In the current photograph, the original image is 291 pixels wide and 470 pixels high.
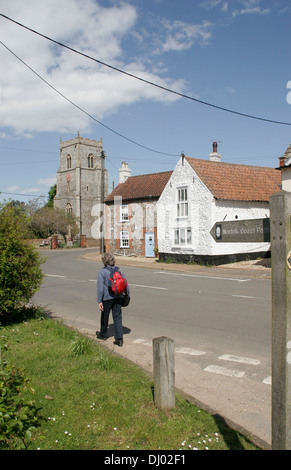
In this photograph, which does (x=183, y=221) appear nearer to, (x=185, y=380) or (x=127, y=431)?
(x=185, y=380)

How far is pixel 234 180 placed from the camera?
2548cm

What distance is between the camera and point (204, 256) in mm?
23859

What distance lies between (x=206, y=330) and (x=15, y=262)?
13.8ft

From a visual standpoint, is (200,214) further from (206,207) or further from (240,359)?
(240,359)

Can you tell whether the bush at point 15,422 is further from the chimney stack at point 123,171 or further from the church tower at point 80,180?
the church tower at point 80,180

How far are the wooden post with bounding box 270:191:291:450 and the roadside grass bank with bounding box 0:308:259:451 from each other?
91 centimetres

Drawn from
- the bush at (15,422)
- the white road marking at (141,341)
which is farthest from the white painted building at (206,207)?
the bush at (15,422)

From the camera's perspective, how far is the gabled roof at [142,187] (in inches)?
1287

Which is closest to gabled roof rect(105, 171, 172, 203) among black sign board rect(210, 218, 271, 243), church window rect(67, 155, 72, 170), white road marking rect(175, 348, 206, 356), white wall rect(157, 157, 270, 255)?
white wall rect(157, 157, 270, 255)

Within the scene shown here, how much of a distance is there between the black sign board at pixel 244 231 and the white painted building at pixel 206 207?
19.1m

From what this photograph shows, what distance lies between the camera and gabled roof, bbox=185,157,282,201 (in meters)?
24.0

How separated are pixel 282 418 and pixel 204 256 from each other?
69.3 feet

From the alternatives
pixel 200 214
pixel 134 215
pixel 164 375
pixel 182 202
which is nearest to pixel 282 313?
pixel 164 375
